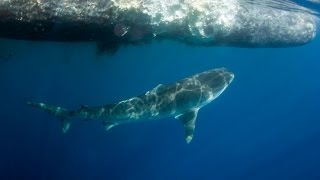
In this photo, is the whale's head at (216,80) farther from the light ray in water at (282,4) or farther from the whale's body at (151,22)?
the light ray in water at (282,4)

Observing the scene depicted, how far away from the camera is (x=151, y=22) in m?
12.8

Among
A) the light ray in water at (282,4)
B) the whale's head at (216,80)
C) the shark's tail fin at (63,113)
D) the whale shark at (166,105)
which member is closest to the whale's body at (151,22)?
the light ray in water at (282,4)

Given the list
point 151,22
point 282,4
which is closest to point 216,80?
point 151,22

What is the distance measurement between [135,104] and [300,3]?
504 inches

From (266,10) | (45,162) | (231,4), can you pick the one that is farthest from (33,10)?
(45,162)

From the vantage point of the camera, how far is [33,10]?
1050 centimetres

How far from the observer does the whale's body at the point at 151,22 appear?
35.3 ft

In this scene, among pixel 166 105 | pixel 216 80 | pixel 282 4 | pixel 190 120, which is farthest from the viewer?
pixel 282 4

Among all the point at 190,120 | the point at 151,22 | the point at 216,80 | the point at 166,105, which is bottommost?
the point at 190,120

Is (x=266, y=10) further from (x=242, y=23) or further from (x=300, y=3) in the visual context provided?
(x=300, y=3)

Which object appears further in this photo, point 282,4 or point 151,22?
point 282,4

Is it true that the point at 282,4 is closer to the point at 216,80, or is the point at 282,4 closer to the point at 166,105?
the point at 216,80

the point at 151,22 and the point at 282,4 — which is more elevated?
the point at 151,22

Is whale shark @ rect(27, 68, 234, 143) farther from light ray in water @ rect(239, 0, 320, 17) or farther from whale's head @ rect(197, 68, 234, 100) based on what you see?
light ray in water @ rect(239, 0, 320, 17)
